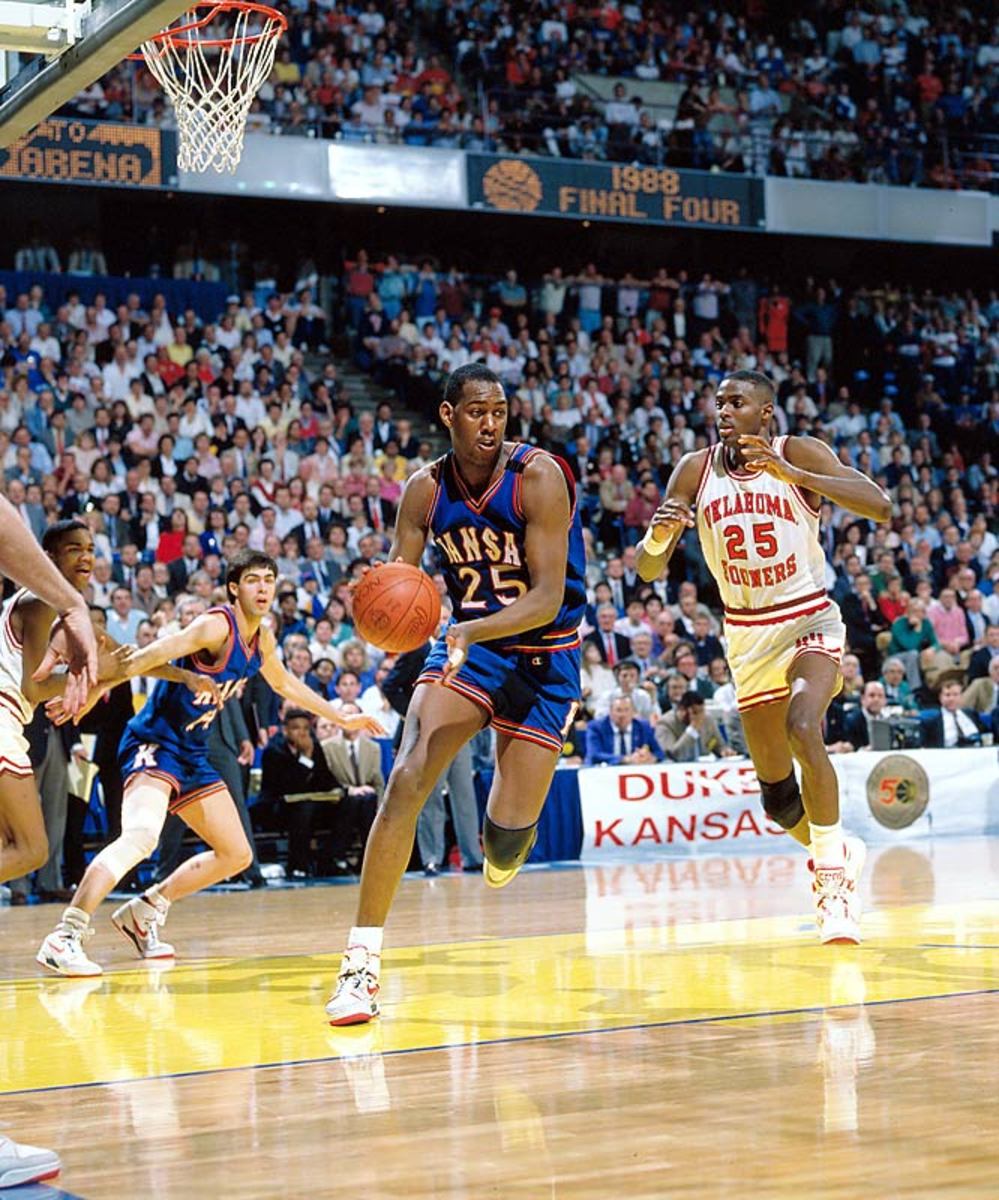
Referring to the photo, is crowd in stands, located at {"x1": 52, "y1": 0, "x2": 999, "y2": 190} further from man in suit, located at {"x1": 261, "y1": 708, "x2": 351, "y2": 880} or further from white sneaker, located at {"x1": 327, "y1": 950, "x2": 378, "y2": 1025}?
white sneaker, located at {"x1": 327, "y1": 950, "x2": 378, "y2": 1025}

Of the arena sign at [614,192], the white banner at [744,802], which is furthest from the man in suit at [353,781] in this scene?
the arena sign at [614,192]

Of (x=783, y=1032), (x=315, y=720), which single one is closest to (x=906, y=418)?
(x=315, y=720)

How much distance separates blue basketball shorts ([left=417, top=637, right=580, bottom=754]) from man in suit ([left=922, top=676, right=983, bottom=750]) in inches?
367

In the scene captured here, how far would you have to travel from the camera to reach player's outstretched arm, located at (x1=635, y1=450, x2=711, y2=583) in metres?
7.34

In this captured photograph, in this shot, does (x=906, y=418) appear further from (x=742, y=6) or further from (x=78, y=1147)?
(x=78, y=1147)

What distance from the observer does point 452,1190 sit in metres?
3.66

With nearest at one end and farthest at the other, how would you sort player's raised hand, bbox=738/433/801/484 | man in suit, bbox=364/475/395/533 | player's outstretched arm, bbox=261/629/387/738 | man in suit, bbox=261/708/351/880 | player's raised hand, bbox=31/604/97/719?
1. player's raised hand, bbox=31/604/97/719
2. player's raised hand, bbox=738/433/801/484
3. player's outstretched arm, bbox=261/629/387/738
4. man in suit, bbox=261/708/351/880
5. man in suit, bbox=364/475/395/533

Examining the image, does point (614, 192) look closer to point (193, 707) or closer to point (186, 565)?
point (186, 565)

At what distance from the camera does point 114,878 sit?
→ 7941mm

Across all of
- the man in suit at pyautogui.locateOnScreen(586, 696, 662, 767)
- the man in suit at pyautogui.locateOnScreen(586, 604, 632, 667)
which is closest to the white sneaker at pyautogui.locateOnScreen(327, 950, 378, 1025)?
the man in suit at pyautogui.locateOnScreen(586, 696, 662, 767)

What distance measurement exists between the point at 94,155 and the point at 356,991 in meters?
16.1

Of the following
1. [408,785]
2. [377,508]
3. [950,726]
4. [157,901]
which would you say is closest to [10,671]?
[157,901]

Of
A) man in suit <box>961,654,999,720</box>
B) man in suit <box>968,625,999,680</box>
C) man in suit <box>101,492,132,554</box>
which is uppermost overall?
man in suit <box>101,492,132,554</box>

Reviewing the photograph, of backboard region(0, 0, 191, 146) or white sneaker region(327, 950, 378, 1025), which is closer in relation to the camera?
white sneaker region(327, 950, 378, 1025)
